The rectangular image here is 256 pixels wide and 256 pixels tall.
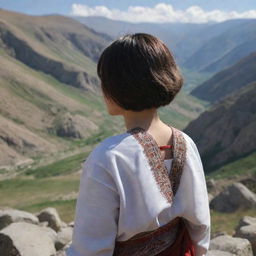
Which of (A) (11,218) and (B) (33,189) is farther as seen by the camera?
(B) (33,189)

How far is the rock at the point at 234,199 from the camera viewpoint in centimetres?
3756

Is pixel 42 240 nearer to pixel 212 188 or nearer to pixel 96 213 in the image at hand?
pixel 96 213

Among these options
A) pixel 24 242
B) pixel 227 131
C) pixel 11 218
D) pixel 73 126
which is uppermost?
pixel 24 242

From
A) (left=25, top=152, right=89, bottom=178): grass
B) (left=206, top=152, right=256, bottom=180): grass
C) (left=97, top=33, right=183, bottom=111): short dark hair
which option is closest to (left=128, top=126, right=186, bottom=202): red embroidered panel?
(left=97, top=33, right=183, bottom=111): short dark hair

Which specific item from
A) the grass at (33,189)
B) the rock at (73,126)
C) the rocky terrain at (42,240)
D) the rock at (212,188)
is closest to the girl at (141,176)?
the rocky terrain at (42,240)

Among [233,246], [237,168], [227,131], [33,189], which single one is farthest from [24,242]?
[33,189]

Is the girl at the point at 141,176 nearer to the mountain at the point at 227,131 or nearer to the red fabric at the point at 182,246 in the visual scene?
the red fabric at the point at 182,246

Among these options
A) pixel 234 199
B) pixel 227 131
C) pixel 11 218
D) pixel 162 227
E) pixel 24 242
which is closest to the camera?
pixel 162 227

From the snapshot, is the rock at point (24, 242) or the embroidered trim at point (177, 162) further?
the rock at point (24, 242)

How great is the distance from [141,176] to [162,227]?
24.8 inches

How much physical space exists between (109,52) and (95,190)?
4.45ft

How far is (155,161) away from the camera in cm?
430

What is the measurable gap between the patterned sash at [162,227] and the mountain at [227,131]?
2767 inches

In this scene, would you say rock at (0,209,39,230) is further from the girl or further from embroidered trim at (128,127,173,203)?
embroidered trim at (128,127,173,203)
